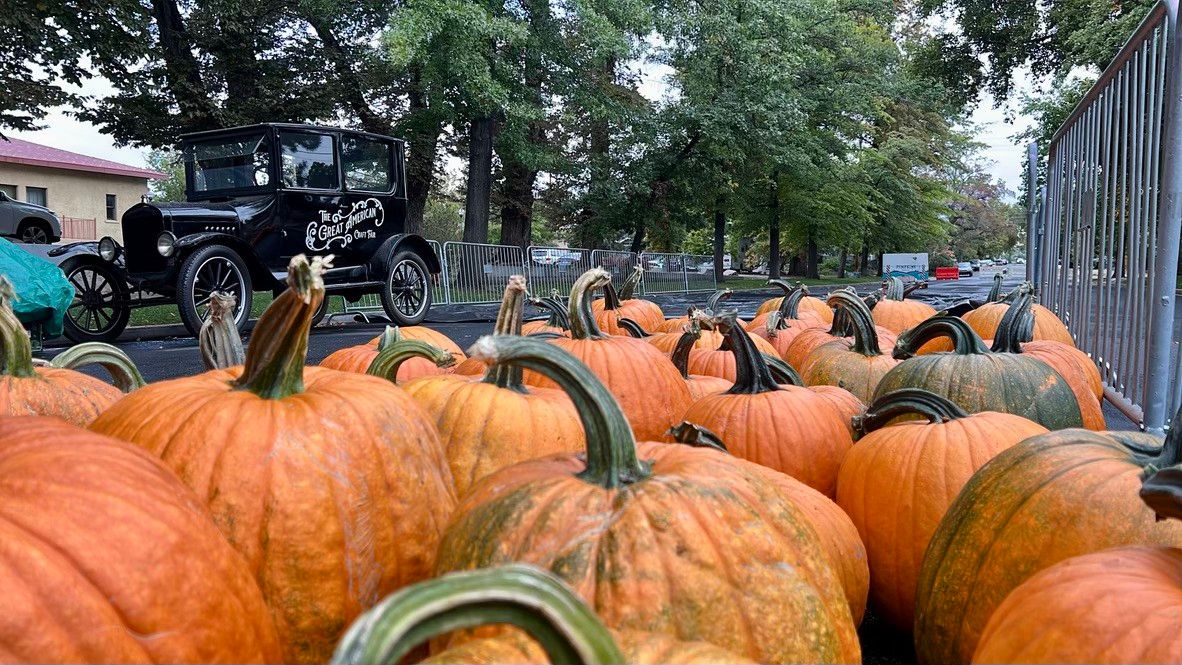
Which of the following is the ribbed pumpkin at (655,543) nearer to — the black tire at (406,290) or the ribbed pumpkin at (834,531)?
the ribbed pumpkin at (834,531)

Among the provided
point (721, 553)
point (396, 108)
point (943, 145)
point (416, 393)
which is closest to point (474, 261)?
point (396, 108)

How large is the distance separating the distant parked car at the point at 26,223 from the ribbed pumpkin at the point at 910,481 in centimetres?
2584

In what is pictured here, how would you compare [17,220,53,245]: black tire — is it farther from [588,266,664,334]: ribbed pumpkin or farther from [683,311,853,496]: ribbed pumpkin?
[683,311,853,496]: ribbed pumpkin

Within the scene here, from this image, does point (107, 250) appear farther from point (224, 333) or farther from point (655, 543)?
point (655, 543)

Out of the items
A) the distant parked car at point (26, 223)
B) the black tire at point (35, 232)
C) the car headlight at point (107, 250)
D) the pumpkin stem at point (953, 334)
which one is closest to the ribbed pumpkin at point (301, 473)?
the pumpkin stem at point (953, 334)

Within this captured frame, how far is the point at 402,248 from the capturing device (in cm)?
1231

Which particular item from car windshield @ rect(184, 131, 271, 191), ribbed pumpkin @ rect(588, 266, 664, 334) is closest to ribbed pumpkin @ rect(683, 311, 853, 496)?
ribbed pumpkin @ rect(588, 266, 664, 334)

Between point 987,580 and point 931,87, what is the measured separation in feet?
104

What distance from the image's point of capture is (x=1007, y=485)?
152 cm

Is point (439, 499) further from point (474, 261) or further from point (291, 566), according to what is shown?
point (474, 261)

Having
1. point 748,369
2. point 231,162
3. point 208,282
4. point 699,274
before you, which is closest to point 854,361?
point 748,369

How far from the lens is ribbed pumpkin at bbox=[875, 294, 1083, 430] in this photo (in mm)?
2600

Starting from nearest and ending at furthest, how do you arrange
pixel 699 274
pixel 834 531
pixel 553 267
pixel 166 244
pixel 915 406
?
1. pixel 834 531
2. pixel 915 406
3. pixel 166 244
4. pixel 553 267
5. pixel 699 274

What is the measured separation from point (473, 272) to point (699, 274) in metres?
12.5
